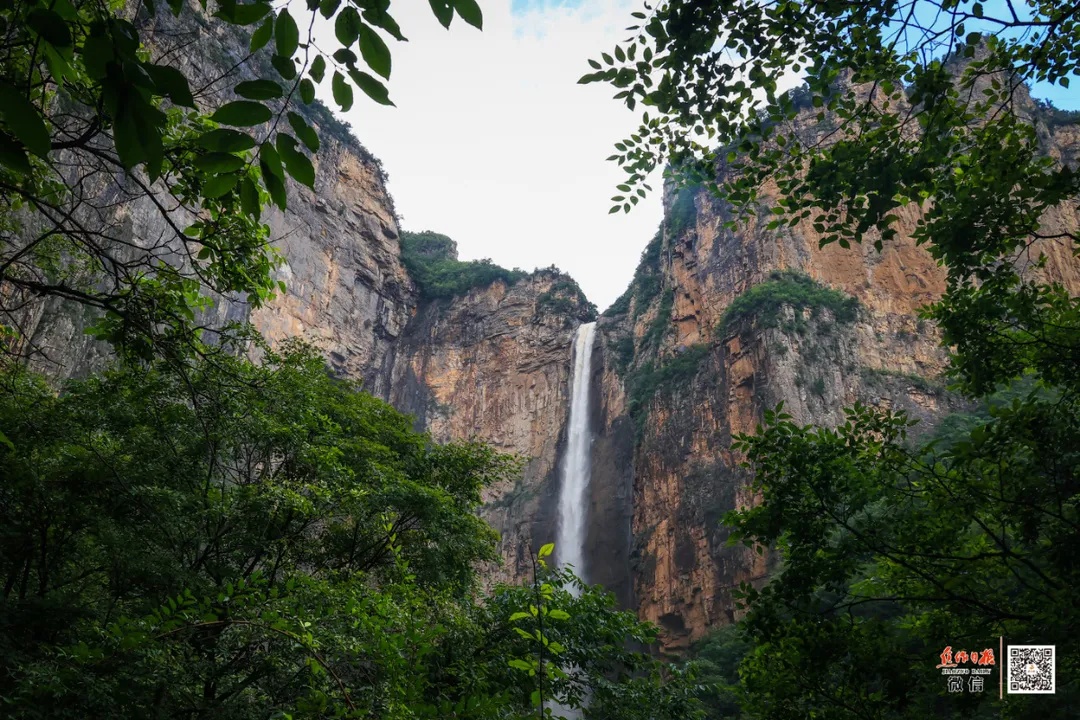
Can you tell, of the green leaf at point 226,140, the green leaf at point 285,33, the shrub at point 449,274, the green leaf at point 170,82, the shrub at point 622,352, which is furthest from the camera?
the shrub at point 449,274

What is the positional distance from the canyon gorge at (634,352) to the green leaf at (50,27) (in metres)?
17.8

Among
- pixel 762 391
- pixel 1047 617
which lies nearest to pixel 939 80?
pixel 1047 617

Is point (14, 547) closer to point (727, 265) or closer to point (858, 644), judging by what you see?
point (858, 644)

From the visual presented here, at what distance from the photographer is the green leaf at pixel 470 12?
153 centimetres

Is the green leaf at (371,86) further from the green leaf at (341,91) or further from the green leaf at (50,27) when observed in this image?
the green leaf at (50,27)

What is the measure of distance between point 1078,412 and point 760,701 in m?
2.81

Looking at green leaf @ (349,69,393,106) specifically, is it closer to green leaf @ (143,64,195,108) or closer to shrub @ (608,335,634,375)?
green leaf @ (143,64,195,108)

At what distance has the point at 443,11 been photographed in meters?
1.55

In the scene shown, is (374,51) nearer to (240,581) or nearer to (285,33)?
(285,33)

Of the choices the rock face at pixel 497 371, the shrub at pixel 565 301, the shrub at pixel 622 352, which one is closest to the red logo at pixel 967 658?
the rock face at pixel 497 371

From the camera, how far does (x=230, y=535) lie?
24.2 feet

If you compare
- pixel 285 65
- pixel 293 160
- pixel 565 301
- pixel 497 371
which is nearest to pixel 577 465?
pixel 497 371

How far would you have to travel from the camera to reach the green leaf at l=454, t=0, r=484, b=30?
5.03ft

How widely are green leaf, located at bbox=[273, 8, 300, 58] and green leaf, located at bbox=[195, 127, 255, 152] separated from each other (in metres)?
0.25
